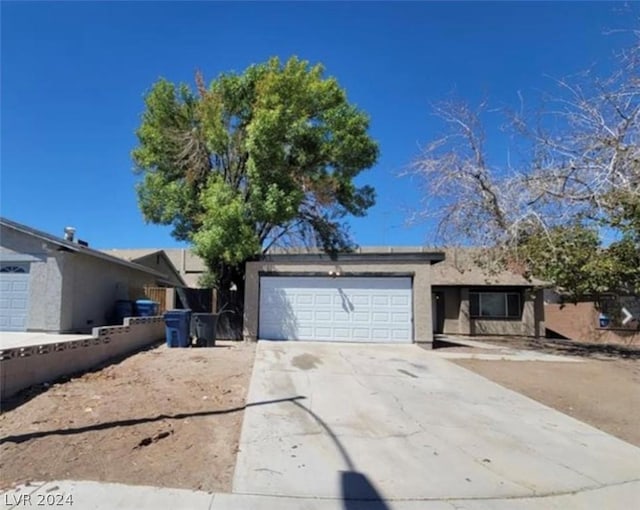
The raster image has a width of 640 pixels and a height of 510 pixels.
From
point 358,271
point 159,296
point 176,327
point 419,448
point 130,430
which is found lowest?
point 419,448

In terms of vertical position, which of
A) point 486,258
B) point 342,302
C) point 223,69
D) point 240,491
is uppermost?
point 223,69

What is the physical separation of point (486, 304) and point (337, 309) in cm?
1162

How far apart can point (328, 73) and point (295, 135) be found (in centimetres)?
365

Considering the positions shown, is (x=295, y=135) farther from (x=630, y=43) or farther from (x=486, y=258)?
(x=630, y=43)

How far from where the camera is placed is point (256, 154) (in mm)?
14750

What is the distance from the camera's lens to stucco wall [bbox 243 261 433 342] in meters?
14.6

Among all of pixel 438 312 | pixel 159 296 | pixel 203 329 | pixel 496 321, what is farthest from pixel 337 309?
pixel 496 321

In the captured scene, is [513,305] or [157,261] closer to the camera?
[513,305]

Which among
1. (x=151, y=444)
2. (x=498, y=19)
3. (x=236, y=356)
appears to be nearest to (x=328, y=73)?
(x=498, y=19)

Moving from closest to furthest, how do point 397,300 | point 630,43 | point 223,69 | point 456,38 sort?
1. point 630,43
2. point 456,38
3. point 397,300
4. point 223,69

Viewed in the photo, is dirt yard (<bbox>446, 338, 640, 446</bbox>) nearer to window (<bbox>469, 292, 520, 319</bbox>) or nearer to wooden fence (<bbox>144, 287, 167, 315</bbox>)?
window (<bbox>469, 292, 520, 319</bbox>)

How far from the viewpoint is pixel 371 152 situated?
55.9 ft

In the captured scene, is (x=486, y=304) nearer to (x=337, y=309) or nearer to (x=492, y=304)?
(x=492, y=304)

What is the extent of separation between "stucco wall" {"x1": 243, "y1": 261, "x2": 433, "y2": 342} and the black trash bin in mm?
1868
